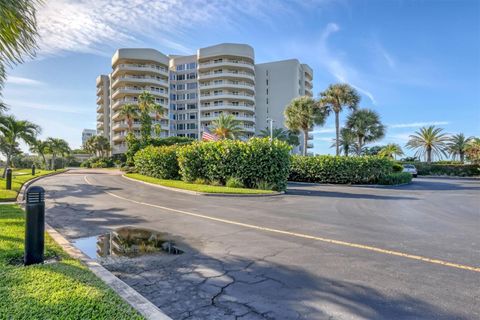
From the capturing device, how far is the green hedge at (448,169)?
145 ft

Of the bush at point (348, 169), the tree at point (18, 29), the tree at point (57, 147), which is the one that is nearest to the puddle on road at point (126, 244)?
the tree at point (18, 29)

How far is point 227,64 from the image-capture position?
7112 cm

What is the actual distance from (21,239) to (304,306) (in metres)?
5.85

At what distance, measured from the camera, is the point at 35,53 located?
5.96 meters

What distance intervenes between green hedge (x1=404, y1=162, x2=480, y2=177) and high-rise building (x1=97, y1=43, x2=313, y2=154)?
101 feet

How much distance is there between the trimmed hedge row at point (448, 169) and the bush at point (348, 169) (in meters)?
24.5

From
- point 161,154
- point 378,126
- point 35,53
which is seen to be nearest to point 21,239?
point 35,53

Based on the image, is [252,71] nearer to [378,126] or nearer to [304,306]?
[378,126]

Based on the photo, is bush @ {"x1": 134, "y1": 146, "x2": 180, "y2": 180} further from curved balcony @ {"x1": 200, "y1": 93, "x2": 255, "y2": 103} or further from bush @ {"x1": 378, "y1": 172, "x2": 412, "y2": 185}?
curved balcony @ {"x1": 200, "y1": 93, "x2": 255, "y2": 103}

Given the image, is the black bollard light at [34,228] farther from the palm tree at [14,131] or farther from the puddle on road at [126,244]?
the palm tree at [14,131]

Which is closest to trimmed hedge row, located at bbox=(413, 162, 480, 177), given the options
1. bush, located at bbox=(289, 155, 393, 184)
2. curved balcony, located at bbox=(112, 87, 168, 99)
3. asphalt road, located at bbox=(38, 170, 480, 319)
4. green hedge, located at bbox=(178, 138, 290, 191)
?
bush, located at bbox=(289, 155, 393, 184)

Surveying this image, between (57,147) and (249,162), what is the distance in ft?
182

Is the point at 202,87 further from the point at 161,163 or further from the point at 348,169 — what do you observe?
the point at 348,169

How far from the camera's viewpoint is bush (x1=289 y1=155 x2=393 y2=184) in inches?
1045
